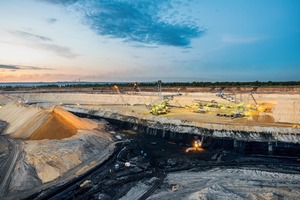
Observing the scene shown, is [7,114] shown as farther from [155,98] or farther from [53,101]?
[53,101]

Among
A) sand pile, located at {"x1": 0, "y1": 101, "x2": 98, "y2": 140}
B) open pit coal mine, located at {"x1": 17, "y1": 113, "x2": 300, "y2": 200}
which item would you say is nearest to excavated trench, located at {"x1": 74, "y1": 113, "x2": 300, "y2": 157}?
open pit coal mine, located at {"x1": 17, "y1": 113, "x2": 300, "y2": 200}

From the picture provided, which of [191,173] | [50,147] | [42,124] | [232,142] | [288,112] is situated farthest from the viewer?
[288,112]

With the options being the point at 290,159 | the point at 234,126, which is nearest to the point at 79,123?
the point at 234,126

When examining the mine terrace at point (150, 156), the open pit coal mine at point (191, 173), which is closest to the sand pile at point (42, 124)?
the mine terrace at point (150, 156)

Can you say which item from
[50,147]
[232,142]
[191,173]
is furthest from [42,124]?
[232,142]

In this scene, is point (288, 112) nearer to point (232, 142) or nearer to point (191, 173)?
point (232, 142)

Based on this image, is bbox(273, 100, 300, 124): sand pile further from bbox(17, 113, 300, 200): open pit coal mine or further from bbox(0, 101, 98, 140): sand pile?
bbox(0, 101, 98, 140): sand pile

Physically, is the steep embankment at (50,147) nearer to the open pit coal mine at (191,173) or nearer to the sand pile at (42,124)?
the sand pile at (42,124)
